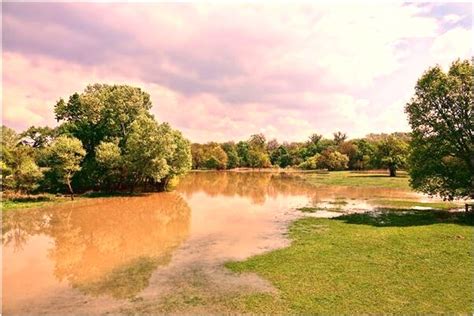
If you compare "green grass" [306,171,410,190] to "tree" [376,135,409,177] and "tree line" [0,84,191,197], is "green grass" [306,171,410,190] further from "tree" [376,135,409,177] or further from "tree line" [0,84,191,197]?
"tree line" [0,84,191,197]

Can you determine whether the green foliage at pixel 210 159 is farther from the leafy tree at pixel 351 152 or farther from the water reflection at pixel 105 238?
the water reflection at pixel 105 238

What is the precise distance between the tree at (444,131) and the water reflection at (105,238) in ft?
67.6

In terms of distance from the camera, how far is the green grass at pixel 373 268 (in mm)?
12219

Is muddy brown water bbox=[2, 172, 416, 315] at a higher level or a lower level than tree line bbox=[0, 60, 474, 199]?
lower

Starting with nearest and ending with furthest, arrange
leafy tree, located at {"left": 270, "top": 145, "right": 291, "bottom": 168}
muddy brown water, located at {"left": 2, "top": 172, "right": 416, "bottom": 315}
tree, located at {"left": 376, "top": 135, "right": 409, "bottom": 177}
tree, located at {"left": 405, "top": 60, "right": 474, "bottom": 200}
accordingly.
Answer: muddy brown water, located at {"left": 2, "top": 172, "right": 416, "bottom": 315}, tree, located at {"left": 405, "top": 60, "right": 474, "bottom": 200}, tree, located at {"left": 376, "top": 135, "right": 409, "bottom": 177}, leafy tree, located at {"left": 270, "top": 145, "right": 291, "bottom": 168}

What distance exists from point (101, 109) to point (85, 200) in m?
14.9

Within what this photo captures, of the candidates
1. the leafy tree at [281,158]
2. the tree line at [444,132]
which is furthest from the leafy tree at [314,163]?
the tree line at [444,132]

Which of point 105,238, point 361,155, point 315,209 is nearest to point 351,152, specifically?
point 361,155

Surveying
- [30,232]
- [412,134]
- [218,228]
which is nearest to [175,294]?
[218,228]

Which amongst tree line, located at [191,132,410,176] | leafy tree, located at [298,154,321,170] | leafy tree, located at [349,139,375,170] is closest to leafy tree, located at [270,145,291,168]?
tree line, located at [191,132,410,176]

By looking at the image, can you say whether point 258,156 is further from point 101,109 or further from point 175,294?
point 175,294

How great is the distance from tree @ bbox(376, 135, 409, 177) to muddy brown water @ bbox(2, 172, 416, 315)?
40.8 m

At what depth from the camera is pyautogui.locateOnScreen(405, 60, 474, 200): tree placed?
27.4 meters

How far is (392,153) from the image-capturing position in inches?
3002
